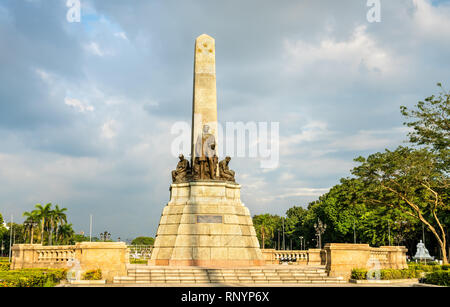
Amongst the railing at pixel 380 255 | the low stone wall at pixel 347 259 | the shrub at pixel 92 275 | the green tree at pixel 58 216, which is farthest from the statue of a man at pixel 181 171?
the green tree at pixel 58 216

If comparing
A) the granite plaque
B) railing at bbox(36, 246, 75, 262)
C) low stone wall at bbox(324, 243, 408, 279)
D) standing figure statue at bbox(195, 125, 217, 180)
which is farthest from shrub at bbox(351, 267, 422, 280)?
railing at bbox(36, 246, 75, 262)

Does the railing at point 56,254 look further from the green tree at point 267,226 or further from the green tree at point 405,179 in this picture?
the green tree at point 267,226

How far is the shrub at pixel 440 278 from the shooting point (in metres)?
19.0

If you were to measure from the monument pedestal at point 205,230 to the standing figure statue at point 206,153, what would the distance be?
0.66 meters

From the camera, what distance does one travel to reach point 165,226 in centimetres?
2480

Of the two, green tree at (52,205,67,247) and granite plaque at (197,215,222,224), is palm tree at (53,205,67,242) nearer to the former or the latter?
green tree at (52,205,67,247)

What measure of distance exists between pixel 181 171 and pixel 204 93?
5.18 m

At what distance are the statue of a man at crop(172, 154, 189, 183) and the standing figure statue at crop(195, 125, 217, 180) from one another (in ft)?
3.14

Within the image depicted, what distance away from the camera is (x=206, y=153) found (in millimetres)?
26469

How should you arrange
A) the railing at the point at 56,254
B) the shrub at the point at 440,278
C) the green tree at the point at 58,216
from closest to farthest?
1. the shrub at the point at 440,278
2. the railing at the point at 56,254
3. the green tree at the point at 58,216

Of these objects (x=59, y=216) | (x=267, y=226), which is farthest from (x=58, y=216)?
(x=267, y=226)
